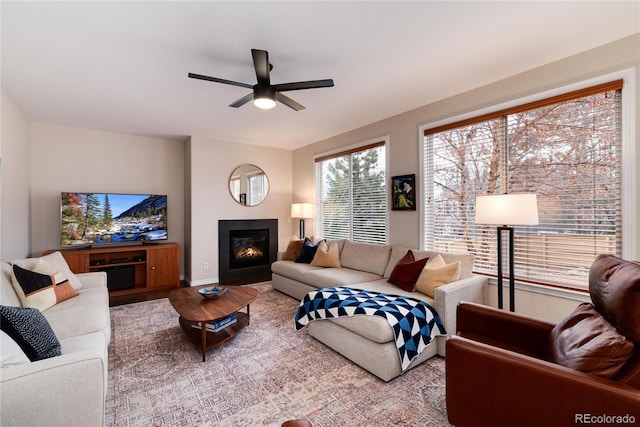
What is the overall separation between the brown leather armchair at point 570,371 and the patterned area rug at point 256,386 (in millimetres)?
418

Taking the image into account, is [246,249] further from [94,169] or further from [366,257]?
[94,169]

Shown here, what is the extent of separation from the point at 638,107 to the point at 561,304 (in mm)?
1668

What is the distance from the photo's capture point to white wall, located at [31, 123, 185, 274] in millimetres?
4094

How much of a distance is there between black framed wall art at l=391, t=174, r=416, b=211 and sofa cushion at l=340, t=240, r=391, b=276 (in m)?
0.60

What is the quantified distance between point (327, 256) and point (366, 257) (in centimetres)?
57

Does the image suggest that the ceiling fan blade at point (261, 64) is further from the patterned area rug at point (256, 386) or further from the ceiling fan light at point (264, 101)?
the patterned area rug at point (256, 386)

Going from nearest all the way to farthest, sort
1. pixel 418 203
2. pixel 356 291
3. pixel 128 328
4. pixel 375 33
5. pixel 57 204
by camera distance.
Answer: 1. pixel 375 33
2. pixel 356 291
3. pixel 128 328
4. pixel 418 203
5. pixel 57 204

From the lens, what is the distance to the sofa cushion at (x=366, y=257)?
3.64 m

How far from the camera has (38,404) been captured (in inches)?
44.3

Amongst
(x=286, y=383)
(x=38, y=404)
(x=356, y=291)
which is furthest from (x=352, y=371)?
(x=38, y=404)

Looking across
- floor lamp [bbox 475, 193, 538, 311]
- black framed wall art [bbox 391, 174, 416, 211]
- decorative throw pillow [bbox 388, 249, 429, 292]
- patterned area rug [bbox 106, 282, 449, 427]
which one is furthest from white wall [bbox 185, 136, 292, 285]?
floor lamp [bbox 475, 193, 538, 311]

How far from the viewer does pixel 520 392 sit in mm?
1300

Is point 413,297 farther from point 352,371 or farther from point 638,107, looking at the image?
point 638,107

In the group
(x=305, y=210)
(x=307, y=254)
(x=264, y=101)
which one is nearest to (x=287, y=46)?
(x=264, y=101)
